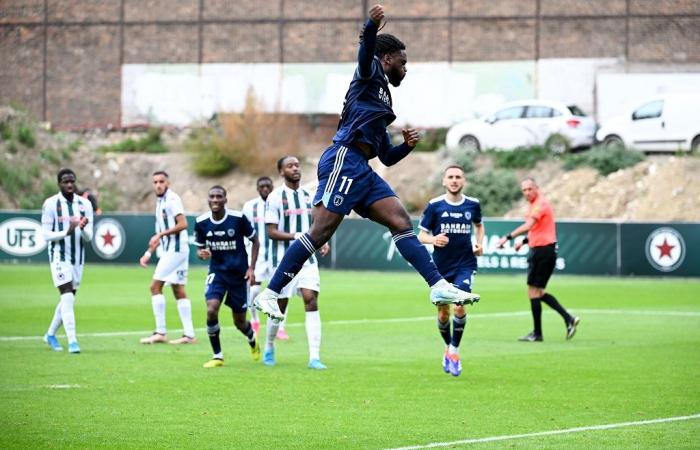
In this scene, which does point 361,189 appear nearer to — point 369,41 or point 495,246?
point 369,41

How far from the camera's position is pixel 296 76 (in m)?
55.8

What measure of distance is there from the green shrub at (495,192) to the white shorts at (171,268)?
85.7ft

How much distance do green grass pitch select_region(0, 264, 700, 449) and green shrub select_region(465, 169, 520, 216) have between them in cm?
2052

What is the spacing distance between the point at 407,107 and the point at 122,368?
40.6 m

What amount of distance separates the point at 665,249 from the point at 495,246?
4219mm

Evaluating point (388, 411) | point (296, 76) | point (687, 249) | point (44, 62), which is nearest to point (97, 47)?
point (44, 62)

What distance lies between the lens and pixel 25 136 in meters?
52.1

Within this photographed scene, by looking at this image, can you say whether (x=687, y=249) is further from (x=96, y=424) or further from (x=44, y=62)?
(x=44, y=62)

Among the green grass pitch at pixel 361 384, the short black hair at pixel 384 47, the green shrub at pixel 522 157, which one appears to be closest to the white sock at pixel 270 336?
the green grass pitch at pixel 361 384

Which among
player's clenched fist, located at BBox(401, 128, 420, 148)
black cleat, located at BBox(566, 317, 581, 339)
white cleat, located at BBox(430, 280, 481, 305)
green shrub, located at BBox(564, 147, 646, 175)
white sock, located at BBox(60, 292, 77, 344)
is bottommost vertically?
black cleat, located at BBox(566, 317, 581, 339)

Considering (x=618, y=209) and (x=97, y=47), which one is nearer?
(x=618, y=209)

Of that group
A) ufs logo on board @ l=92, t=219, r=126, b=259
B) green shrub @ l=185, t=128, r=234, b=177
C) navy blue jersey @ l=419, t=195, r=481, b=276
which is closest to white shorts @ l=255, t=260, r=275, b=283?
navy blue jersey @ l=419, t=195, r=481, b=276

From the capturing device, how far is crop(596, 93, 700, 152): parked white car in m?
44.2

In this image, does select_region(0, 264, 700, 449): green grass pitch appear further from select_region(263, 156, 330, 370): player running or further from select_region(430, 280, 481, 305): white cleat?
select_region(430, 280, 481, 305): white cleat
